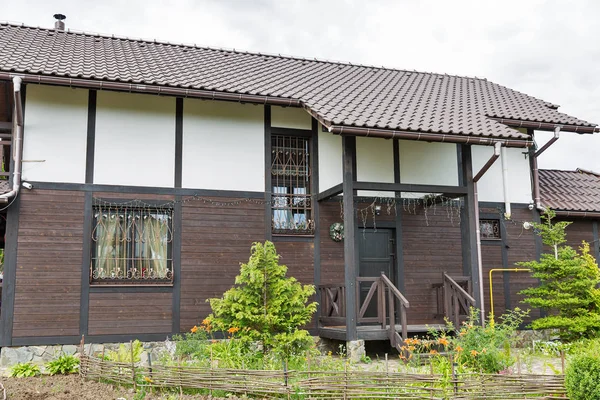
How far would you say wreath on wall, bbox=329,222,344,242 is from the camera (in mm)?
10688

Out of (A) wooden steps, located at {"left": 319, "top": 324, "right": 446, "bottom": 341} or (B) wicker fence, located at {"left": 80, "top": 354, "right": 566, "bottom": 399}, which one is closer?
(B) wicker fence, located at {"left": 80, "top": 354, "right": 566, "bottom": 399}

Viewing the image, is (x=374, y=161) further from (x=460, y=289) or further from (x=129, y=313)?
(x=129, y=313)

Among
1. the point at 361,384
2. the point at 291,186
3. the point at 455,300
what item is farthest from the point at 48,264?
the point at 455,300

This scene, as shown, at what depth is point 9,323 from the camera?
29.4ft

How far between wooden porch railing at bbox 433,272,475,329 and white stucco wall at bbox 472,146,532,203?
6.74ft

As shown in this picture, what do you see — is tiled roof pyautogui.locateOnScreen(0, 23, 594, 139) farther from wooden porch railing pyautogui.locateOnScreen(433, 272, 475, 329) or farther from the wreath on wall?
wooden porch railing pyautogui.locateOnScreen(433, 272, 475, 329)

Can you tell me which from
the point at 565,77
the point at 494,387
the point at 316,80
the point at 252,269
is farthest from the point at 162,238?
the point at 565,77

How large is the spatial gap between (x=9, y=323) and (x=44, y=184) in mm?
2099

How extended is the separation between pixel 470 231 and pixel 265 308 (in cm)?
394

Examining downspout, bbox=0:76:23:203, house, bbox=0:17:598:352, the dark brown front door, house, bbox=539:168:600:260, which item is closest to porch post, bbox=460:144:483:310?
house, bbox=0:17:598:352

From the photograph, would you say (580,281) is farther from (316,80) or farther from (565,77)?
(565,77)

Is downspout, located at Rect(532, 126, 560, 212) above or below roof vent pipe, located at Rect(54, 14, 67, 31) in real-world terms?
below

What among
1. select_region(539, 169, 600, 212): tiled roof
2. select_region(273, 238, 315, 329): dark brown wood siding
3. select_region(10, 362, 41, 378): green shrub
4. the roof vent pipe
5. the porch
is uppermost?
the roof vent pipe

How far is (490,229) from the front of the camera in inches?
472
